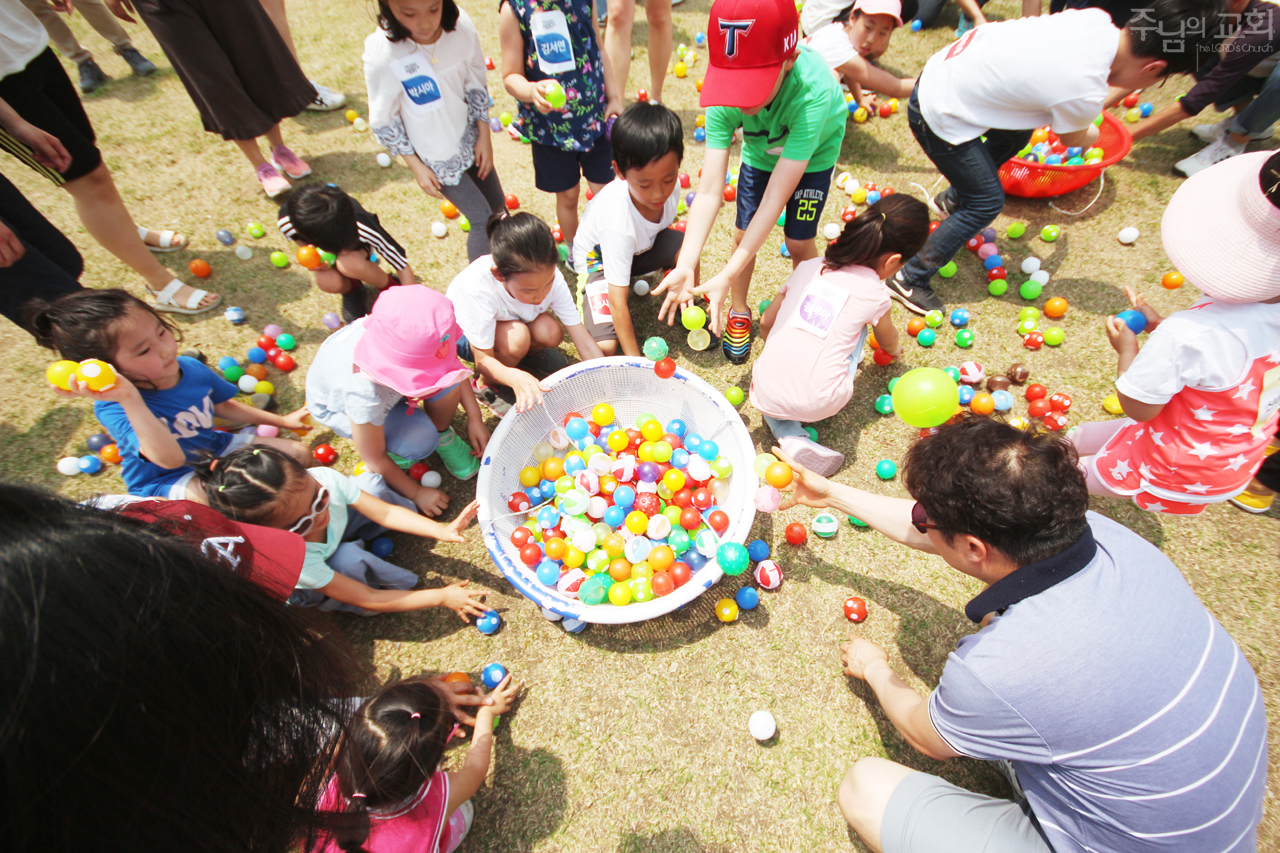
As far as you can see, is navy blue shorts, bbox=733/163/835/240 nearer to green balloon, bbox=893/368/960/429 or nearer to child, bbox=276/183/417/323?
green balloon, bbox=893/368/960/429

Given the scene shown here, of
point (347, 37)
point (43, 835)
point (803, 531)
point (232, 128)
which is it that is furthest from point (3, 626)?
point (347, 37)

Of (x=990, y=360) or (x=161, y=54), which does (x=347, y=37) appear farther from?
(x=990, y=360)

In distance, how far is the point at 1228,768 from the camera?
1.35 metres

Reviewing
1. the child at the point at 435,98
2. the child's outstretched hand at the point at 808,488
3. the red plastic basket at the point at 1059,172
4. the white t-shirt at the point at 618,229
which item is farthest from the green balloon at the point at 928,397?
the child at the point at 435,98

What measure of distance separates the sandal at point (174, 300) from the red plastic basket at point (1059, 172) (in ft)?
17.3

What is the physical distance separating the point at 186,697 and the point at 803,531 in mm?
2357

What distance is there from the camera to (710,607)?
249cm

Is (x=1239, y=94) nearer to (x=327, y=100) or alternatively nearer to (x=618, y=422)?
(x=618, y=422)

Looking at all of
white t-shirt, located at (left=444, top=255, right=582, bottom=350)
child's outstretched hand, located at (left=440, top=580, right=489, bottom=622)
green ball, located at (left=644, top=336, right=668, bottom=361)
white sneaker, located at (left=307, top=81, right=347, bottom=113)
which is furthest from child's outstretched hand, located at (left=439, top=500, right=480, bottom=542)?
white sneaker, located at (left=307, top=81, right=347, bottom=113)

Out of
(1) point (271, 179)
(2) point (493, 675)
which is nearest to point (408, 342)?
(2) point (493, 675)

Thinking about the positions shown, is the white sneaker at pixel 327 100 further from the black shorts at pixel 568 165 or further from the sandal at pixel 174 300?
the black shorts at pixel 568 165

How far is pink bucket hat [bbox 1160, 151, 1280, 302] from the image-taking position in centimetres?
172

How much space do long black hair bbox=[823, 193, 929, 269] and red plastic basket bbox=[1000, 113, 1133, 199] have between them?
1796mm

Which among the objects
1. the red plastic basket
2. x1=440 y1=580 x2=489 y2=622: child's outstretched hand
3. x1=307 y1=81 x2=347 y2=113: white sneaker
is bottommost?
x1=440 y1=580 x2=489 y2=622: child's outstretched hand
